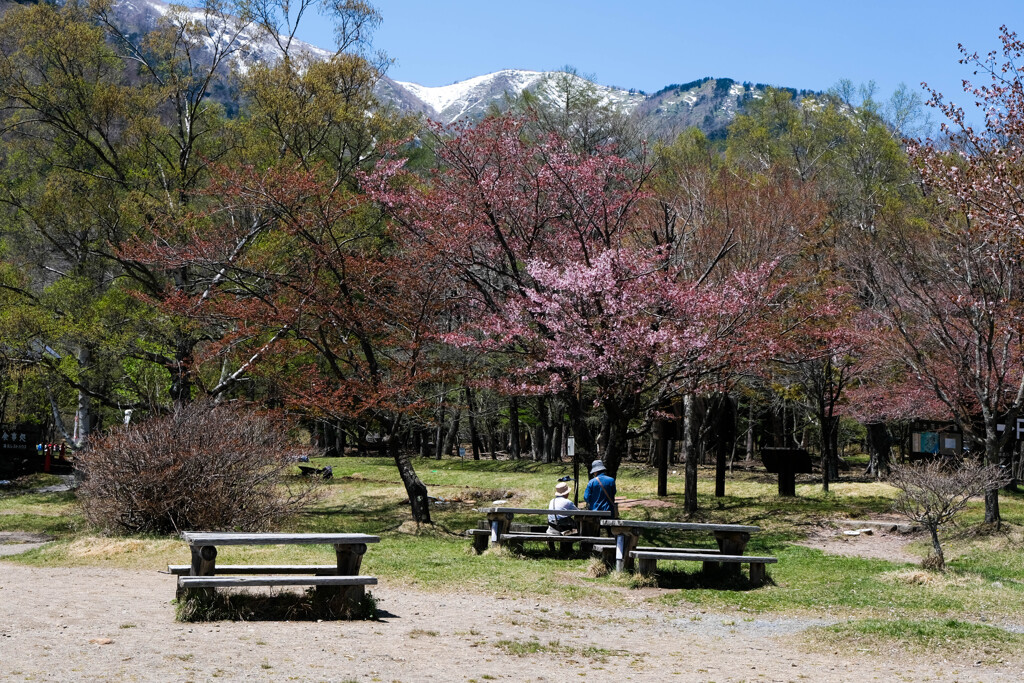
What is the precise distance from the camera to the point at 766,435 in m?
40.7

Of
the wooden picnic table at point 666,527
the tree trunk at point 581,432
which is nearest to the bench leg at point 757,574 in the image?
the wooden picnic table at point 666,527

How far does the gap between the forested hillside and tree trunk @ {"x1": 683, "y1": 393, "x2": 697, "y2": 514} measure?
8 centimetres

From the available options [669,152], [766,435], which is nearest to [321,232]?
[669,152]

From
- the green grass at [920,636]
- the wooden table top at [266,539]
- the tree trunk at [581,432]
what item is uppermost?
the tree trunk at [581,432]

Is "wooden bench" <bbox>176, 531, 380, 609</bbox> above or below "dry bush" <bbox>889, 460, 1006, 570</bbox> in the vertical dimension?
below

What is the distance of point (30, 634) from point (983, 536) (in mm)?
14061

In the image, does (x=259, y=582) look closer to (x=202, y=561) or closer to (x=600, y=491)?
(x=202, y=561)

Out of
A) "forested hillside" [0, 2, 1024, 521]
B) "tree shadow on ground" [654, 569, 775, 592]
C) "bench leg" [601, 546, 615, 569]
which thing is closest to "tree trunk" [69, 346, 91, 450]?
"forested hillside" [0, 2, 1024, 521]

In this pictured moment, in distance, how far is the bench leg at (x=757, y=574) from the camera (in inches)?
438

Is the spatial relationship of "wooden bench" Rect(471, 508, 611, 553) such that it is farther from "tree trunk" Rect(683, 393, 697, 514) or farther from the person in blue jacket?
"tree trunk" Rect(683, 393, 697, 514)

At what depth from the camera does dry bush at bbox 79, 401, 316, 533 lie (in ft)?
44.0

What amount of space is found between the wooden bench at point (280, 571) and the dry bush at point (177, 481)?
16.9ft

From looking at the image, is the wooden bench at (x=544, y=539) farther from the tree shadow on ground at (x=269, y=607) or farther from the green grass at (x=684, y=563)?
the tree shadow on ground at (x=269, y=607)

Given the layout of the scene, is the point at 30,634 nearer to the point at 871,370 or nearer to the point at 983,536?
the point at 983,536
